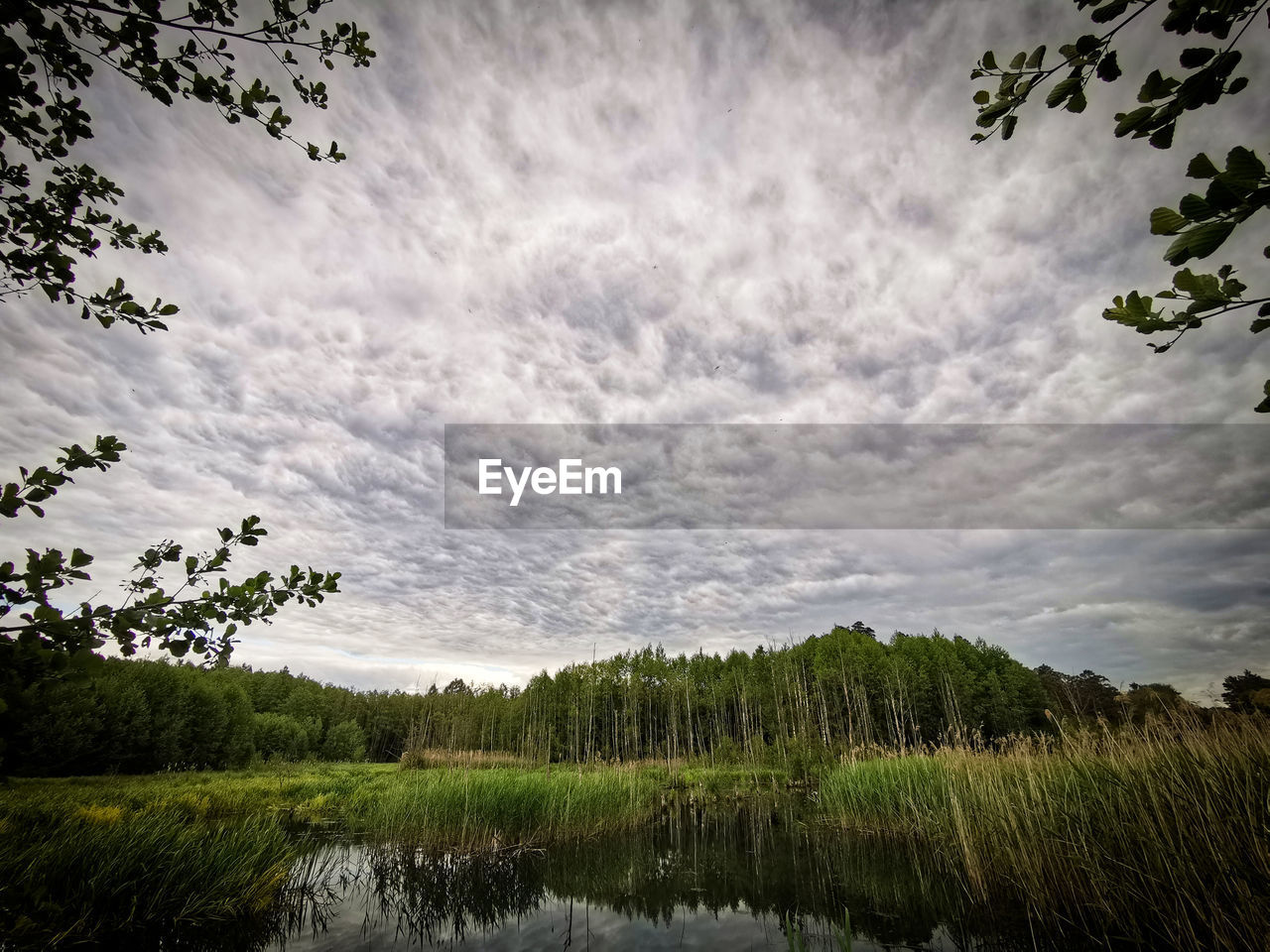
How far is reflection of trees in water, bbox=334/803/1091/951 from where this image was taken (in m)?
6.35

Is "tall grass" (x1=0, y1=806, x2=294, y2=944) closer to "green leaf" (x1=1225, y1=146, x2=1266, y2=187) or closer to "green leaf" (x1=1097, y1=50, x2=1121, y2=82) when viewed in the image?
"green leaf" (x1=1225, y1=146, x2=1266, y2=187)

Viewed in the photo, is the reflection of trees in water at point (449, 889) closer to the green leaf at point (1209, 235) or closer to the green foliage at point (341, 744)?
the green leaf at point (1209, 235)

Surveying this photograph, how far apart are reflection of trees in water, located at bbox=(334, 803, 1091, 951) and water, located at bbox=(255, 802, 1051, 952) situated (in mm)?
34

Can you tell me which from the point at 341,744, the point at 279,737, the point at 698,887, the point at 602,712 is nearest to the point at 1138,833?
the point at 698,887

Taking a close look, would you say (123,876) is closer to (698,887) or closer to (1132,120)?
(698,887)

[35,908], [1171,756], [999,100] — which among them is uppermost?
[999,100]

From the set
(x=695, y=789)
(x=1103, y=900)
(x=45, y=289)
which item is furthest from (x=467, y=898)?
(x=695, y=789)

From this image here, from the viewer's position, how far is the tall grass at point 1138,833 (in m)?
4.05

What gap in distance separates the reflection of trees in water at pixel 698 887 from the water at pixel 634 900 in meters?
0.03

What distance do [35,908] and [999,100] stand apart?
25.9ft

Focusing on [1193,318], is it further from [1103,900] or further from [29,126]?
[1103,900]

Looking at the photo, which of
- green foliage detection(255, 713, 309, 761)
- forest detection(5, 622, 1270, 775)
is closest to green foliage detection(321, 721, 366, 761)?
forest detection(5, 622, 1270, 775)

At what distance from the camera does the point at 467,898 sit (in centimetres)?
749

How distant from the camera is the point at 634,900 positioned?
769 cm
